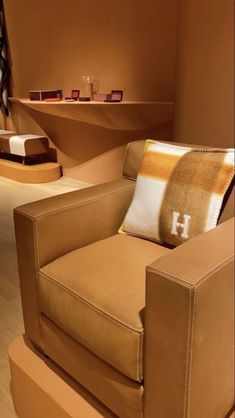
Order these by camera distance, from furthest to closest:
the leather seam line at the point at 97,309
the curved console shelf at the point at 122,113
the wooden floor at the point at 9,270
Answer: the curved console shelf at the point at 122,113 < the wooden floor at the point at 9,270 < the leather seam line at the point at 97,309

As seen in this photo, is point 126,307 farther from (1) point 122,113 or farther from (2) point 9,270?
→ (1) point 122,113

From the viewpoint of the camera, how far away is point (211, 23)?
3.77 feet

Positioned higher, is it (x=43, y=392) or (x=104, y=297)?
(x=104, y=297)

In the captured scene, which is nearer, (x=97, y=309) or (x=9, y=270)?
(x=97, y=309)

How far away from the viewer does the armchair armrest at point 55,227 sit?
4.03ft

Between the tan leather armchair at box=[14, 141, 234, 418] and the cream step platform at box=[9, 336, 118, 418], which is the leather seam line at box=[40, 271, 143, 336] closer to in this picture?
the tan leather armchair at box=[14, 141, 234, 418]

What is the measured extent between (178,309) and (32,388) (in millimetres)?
688

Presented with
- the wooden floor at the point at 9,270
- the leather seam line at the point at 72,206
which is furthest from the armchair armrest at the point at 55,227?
the wooden floor at the point at 9,270

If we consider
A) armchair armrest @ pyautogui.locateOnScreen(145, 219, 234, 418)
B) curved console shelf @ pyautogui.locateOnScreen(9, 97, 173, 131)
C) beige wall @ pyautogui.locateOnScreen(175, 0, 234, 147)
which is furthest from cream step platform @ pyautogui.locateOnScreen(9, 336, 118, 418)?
curved console shelf @ pyautogui.locateOnScreen(9, 97, 173, 131)

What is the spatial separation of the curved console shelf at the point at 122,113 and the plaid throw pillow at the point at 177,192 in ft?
5.60

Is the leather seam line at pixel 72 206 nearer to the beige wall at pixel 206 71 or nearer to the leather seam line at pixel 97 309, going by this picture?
the leather seam line at pixel 97 309

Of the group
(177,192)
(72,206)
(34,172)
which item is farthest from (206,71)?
(34,172)

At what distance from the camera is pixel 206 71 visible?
1.20m

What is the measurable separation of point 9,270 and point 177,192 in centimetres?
137
